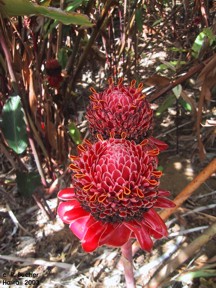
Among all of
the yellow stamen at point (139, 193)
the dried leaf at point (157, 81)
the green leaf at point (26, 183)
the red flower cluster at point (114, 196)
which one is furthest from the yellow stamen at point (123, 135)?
the green leaf at point (26, 183)

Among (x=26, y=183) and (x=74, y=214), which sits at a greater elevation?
(x=74, y=214)

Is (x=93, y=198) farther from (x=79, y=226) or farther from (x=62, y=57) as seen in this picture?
(x=62, y=57)

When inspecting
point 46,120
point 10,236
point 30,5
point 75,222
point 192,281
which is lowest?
point 10,236

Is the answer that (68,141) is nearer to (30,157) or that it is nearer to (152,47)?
(30,157)

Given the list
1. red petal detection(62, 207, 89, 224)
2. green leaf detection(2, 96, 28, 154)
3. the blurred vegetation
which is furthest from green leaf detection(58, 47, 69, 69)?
red petal detection(62, 207, 89, 224)

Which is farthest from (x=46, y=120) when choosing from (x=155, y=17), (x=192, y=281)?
(x=155, y=17)

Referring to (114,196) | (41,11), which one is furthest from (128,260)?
(41,11)
